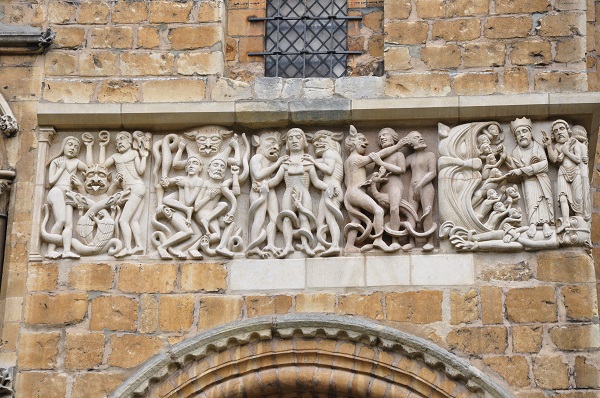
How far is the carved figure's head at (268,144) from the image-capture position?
10742 millimetres

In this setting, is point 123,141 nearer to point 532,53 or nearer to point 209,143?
point 209,143

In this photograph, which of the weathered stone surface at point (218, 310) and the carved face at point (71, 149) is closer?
the weathered stone surface at point (218, 310)

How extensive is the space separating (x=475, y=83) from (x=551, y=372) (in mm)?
2163

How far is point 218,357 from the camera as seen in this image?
10148mm

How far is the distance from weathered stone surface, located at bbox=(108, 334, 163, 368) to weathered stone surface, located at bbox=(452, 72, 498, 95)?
2766 mm

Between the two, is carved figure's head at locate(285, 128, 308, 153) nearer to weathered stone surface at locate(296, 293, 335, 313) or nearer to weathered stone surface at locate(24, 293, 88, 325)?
weathered stone surface at locate(296, 293, 335, 313)

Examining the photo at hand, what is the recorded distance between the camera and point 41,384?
33.3 feet

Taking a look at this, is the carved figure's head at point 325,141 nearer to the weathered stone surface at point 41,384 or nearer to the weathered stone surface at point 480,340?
the weathered stone surface at point 480,340

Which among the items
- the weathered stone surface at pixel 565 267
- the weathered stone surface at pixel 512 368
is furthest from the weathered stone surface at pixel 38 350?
the weathered stone surface at pixel 565 267

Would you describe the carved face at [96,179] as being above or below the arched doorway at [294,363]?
above

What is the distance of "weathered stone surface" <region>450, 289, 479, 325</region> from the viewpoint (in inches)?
397

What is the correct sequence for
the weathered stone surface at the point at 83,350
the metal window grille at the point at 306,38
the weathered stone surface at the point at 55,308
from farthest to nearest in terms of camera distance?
the metal window grille at the point at 306,38 → the weathered stone surface at the point at 55,308 → the weathered stone surface at the point at 83,350

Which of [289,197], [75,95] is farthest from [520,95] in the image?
[75,95]

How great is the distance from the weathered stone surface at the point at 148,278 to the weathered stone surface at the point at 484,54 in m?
2.56
